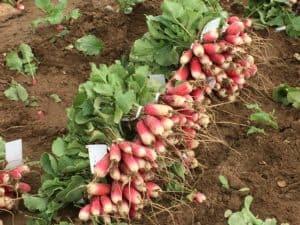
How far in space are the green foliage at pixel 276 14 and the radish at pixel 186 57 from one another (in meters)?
1.46

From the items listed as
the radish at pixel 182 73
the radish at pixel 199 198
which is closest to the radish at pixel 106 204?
the radish at pixel 199 198

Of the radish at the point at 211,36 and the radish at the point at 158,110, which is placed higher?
the radish at the point at 211,36

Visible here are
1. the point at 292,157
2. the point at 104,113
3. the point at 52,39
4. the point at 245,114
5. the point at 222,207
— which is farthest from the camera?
the point at 52,39

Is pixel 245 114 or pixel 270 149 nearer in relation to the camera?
pixel 270 149

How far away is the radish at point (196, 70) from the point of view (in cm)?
389

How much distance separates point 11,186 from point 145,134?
92 centimetres

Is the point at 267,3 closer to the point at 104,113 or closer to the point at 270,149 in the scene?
the point at 270,149

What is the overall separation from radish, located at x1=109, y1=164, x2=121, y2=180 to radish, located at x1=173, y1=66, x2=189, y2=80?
93cm

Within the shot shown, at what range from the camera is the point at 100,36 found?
5.06 meters

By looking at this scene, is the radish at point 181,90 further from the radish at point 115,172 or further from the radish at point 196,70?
the radish at point 115,172

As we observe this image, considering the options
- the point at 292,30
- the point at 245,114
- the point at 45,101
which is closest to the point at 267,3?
the point at 292,30

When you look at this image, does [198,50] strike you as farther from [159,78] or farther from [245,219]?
[245,219]

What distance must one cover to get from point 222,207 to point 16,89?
6.28 feet

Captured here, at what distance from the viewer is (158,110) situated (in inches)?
133
